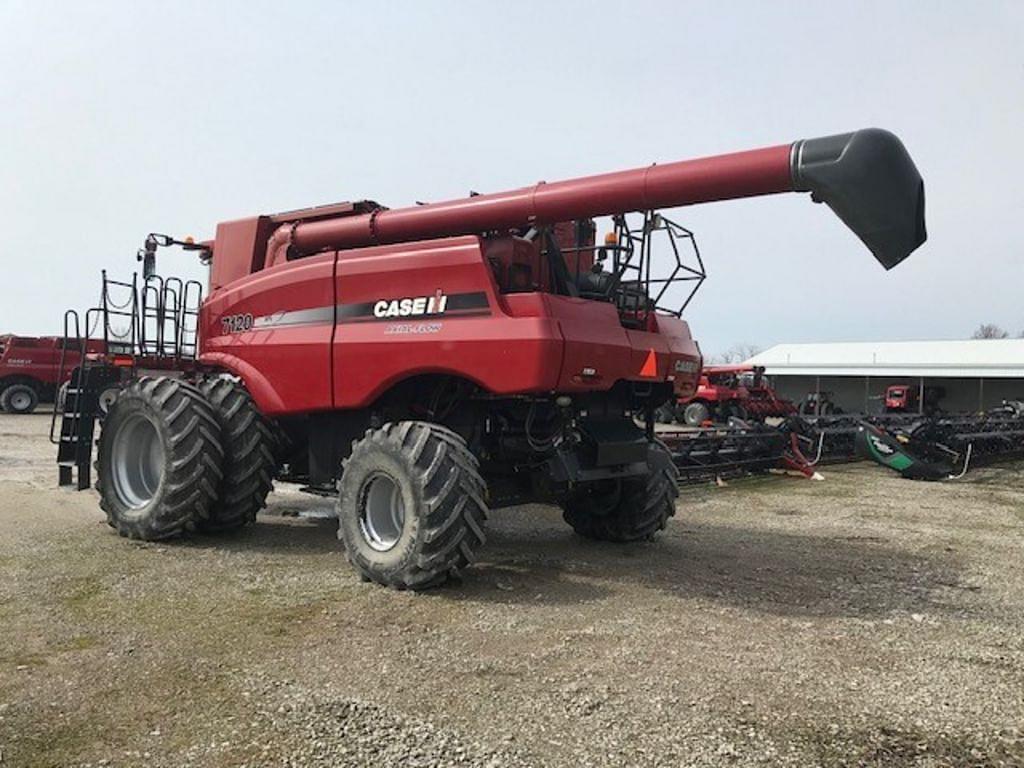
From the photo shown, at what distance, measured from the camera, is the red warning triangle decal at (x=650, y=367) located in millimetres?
6281

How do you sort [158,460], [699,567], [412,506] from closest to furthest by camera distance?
1. [412,506]
2. [699,567]
3. [158,460]

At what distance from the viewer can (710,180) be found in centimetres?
516

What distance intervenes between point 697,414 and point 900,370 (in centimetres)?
1580

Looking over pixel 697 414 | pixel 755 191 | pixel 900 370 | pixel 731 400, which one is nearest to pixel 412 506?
pixel 755 191

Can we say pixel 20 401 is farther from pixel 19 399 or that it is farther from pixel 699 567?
pixel 699 567

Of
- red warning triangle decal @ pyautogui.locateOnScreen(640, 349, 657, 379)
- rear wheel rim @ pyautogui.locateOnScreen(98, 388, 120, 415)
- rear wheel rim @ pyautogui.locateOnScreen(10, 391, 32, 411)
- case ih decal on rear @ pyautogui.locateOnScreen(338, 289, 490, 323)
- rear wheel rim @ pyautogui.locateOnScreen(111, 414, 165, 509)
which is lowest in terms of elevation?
rear wheel rim @ pyautogui.locateOnScreen(10, 391, 32, 411)

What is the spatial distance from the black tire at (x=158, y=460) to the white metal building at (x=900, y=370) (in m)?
35.3

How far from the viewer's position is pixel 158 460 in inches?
292

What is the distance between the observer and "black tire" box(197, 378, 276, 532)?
690 cm

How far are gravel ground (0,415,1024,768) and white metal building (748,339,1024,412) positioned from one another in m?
32.8

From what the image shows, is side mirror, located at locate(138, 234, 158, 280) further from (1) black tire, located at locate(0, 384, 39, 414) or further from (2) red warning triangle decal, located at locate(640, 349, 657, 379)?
(1) black tire, located at locate(0, 384, 39, 414)

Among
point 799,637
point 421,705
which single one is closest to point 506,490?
point 799,637

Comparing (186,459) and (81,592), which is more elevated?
(186,459)

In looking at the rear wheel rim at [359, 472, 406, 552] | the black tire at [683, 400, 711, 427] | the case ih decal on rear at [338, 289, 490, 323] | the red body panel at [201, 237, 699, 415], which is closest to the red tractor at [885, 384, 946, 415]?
the black tire at [683, 400, 711, 427]
